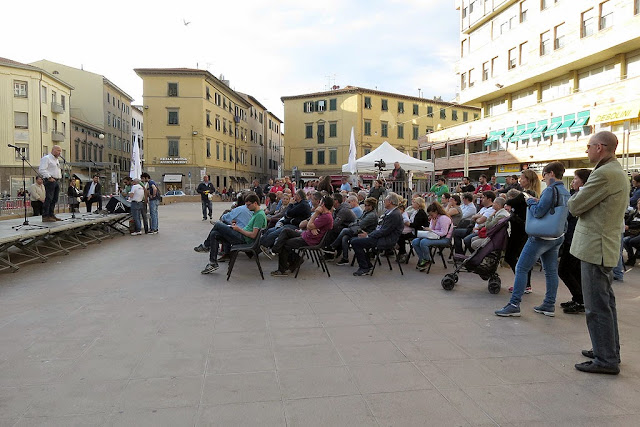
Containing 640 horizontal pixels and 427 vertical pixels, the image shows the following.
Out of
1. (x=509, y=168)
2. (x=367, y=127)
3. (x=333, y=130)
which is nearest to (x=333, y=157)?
(x=333, y=130)

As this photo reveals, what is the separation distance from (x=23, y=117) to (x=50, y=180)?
130 feet

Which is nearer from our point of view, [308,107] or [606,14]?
[606,14]

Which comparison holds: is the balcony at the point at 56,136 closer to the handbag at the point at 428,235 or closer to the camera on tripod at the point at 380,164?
the camera on tripod at the point at 380,164

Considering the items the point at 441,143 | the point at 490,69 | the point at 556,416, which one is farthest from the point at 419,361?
the point at 441,143

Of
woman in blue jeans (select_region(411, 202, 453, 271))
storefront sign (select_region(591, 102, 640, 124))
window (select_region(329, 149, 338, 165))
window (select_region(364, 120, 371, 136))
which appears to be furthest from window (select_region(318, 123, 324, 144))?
woman in blue jeans (select_region(411, 202, 453, 271))

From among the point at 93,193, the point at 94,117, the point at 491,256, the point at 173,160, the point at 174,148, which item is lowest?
the point at 491,256

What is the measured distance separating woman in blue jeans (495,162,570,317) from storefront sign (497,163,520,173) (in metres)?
28.1

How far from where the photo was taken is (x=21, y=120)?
138ft

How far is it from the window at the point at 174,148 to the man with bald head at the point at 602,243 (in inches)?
1805

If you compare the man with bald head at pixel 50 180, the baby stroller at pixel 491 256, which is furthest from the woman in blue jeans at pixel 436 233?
the man with bald head at pixel 50 180

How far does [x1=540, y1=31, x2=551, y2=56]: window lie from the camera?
90.3 feet

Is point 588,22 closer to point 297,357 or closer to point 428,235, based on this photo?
point 428,235

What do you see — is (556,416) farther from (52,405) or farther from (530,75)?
(530,75)

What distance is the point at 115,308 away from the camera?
209 inches
